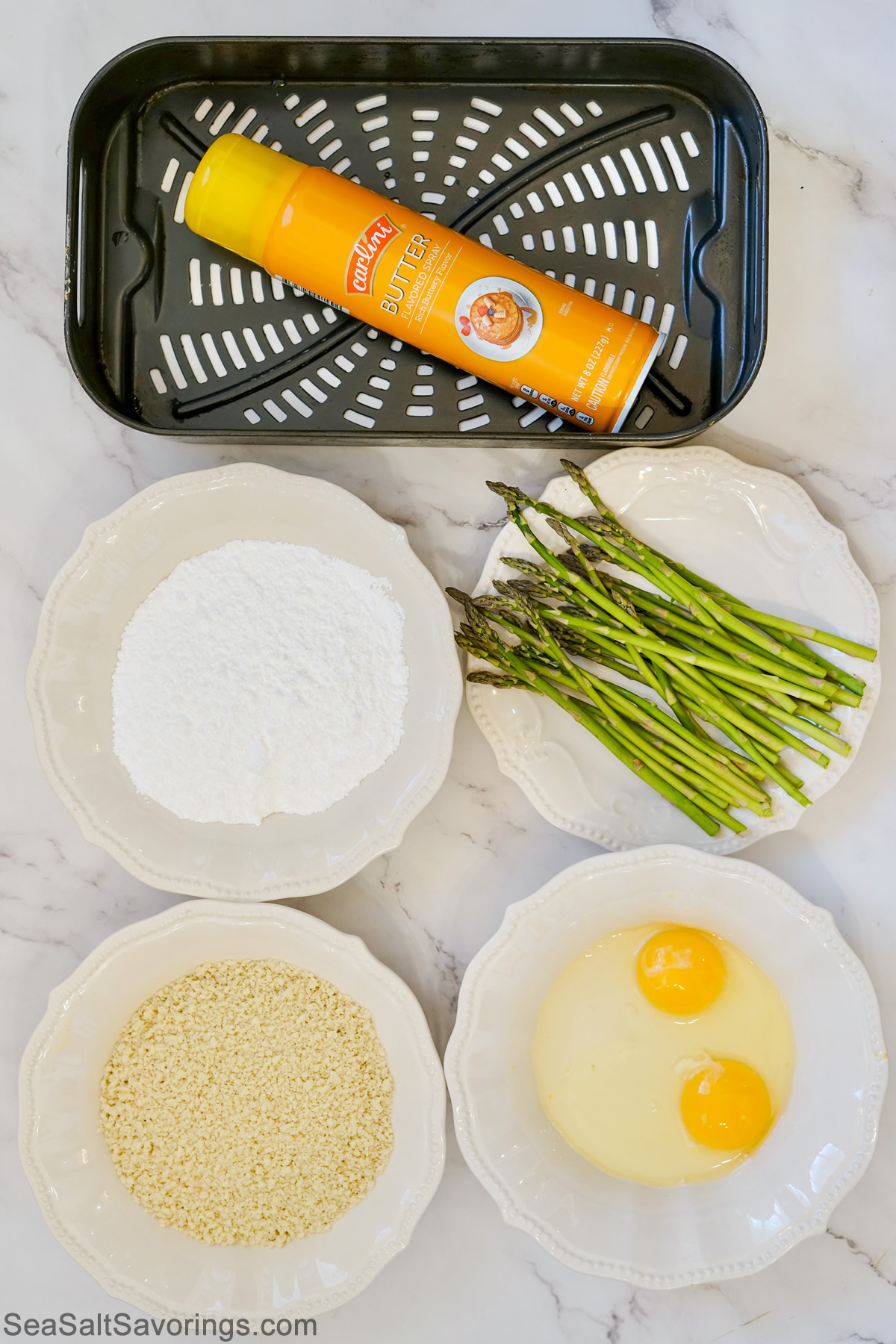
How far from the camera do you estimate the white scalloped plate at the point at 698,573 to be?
1.18 m

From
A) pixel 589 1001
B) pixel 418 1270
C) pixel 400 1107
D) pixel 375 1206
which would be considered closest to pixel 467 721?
pixel 589 1001

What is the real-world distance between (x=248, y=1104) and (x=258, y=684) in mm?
592

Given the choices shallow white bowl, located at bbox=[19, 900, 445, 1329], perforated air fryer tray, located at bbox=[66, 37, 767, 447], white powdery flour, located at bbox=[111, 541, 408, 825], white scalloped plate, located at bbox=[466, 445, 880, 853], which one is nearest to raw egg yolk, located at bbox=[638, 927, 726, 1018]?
white scalloped plate, located at bbox=[466, 445, 880, 853]

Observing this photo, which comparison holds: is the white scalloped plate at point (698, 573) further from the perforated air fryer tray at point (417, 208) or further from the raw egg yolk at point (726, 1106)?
the raw egg yolk at point (726, 1106)

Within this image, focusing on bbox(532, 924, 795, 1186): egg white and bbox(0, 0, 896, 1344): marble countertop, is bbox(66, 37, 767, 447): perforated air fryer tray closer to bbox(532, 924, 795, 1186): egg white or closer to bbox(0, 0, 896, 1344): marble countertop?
bbox(0, 0, 896, 1344): marble countertop

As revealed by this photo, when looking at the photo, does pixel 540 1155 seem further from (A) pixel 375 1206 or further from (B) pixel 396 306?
(B) pixel 396 306

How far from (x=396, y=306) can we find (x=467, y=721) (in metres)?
0.56

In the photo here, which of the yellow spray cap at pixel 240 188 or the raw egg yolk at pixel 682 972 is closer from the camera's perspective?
the yellow spray cap at pixel 240 188

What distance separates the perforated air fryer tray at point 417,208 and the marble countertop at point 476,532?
107 millimetres

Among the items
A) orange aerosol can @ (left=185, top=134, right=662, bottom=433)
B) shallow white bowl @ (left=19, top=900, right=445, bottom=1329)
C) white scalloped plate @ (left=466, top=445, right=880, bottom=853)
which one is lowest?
shallow white bowl @ (left=19, top=900, right=445, bottom=1329)

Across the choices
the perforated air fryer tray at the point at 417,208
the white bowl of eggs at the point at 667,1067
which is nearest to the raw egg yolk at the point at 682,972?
the white bowl of eggs at the point at 667,1067

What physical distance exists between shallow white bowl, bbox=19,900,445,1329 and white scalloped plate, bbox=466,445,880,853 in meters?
0.35

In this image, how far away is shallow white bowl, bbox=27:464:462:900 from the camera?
3.74 ft

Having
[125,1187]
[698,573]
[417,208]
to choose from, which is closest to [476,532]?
[698,573]
